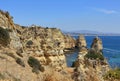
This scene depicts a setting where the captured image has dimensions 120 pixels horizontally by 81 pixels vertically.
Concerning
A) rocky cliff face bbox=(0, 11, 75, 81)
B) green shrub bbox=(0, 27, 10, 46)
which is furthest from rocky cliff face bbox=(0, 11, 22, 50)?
green shrub bbox=(0, 27, 10, 46)

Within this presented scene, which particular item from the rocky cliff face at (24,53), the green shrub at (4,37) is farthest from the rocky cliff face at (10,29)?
the green shrub at (4,37)

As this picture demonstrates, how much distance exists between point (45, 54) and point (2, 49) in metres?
20.2

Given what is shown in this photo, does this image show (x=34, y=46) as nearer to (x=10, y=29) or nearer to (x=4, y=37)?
(x=10, y=29)

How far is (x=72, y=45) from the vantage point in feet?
485

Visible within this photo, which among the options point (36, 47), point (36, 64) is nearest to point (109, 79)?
point (36, 64)

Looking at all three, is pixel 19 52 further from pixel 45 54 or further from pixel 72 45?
pixel 72 45

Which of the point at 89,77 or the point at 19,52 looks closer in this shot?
the point at 89,77

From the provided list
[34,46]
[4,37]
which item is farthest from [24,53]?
[34,46]

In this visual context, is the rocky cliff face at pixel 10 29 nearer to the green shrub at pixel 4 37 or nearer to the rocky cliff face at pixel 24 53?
the rocky cliff face at pixel 24 53

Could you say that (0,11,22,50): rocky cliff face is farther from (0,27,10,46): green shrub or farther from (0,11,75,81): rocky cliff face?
(0,27,10,46): green shrub

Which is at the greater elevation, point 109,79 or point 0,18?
point 0,18

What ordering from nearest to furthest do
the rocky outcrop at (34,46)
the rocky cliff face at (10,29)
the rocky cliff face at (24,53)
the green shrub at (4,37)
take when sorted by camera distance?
the rocky cliff face at (24,53)
the green shrub at (4,37)
the rocky cliff face at (10,29)
the rocky outcrop at (34,46)

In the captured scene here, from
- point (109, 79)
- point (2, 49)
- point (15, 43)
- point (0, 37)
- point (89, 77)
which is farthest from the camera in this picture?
point (15, 43)

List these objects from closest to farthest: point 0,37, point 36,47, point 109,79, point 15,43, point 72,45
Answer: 1. point 109,79
2. point 0,37
3. point 15,43
4. point 36,47
5. point 72,45
